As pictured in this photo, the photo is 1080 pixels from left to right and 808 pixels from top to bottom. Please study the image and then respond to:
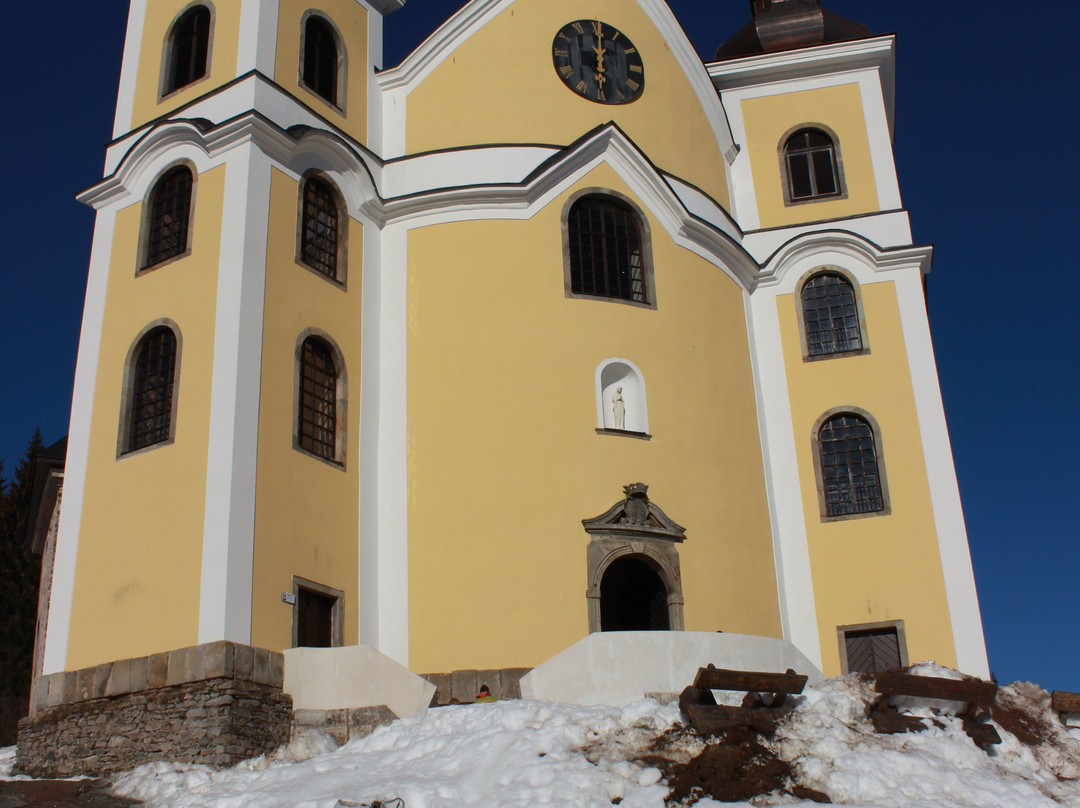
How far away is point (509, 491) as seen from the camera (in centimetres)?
1872

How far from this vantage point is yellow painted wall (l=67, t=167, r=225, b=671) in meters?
16.0

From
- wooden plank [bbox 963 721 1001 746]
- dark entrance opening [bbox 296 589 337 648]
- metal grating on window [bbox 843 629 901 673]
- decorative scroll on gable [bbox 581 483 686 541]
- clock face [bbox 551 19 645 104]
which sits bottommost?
wooden plank [bbox 963 721 1001 746]

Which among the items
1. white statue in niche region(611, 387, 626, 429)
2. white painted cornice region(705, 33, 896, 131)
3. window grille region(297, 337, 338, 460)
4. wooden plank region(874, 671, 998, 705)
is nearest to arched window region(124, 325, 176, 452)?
window grille region(297, 337, 338, 460)

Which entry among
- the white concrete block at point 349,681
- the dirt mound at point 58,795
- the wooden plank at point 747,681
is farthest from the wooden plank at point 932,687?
the dirt mound at point 58,795

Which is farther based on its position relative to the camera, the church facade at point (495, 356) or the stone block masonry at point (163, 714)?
the church facade at point (495, 356)

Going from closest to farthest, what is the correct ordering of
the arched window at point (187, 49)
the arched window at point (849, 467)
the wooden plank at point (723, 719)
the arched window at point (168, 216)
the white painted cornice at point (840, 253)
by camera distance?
the wooden plank at point (723, 719) → the arched window at point (168, 216) → the arched window at point (187, 49) → the arched window at point (849, 467) → the white painted cornice at point (840, 253)

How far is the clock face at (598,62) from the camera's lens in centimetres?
2231

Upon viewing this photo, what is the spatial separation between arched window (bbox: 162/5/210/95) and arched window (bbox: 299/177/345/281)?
2688mm

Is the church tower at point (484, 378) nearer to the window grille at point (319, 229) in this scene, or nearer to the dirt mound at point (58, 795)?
the window grille at point (319, 229)

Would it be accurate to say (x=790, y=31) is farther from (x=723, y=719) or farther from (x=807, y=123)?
(x=723, y=719)

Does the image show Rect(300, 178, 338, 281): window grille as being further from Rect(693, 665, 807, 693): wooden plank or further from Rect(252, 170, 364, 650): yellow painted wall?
Rect(693, 665, 807, 693): wooden plank

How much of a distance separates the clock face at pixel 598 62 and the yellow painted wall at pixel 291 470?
233 inches

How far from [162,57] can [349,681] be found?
1098 centimetres

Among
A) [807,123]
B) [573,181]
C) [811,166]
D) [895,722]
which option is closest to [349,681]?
[895,722]
